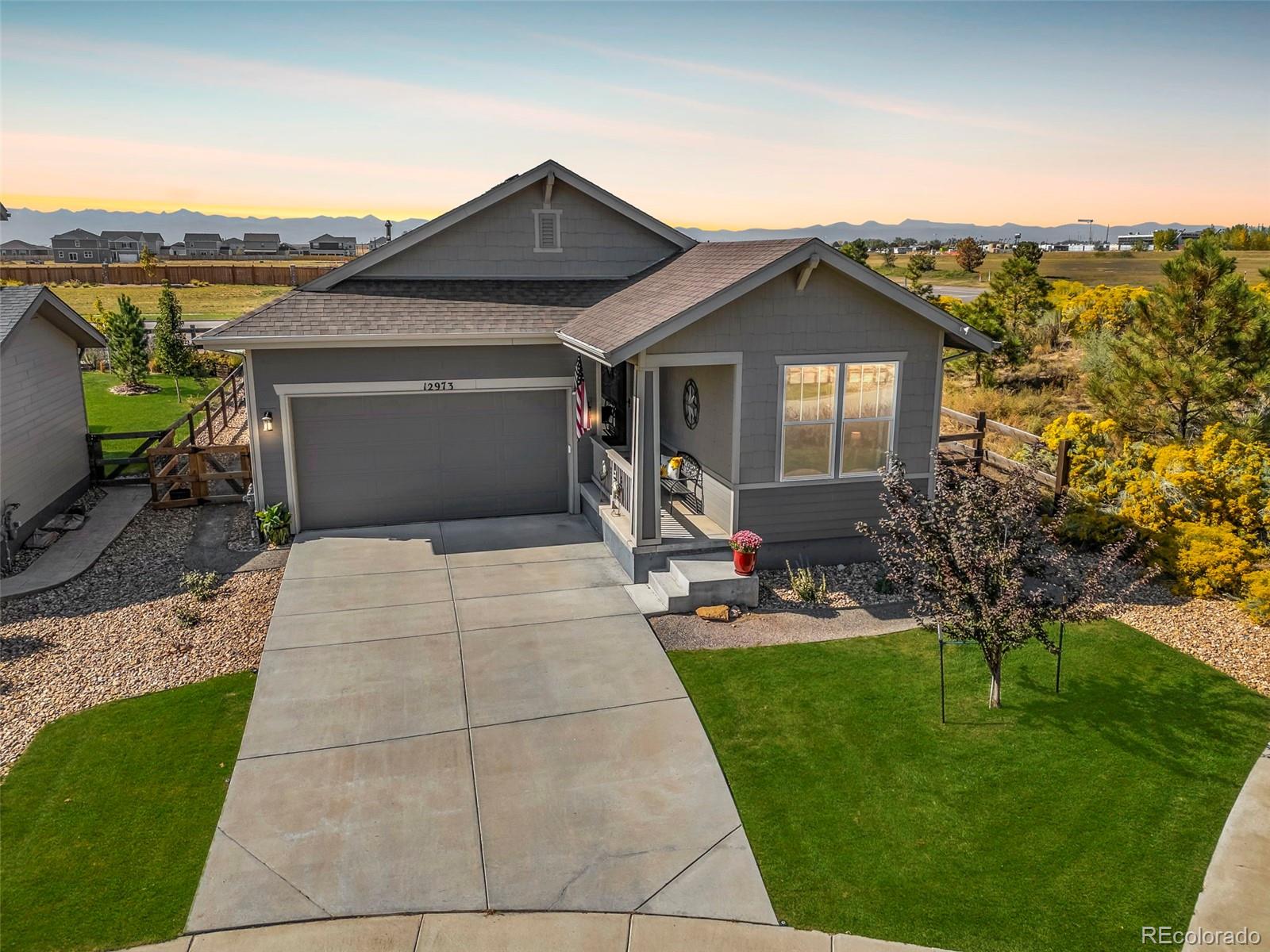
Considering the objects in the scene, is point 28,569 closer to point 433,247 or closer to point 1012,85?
point 433,247

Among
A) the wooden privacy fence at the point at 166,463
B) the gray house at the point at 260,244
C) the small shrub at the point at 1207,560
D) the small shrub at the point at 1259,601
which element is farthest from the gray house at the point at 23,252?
the small shrub at the point at 1259,601

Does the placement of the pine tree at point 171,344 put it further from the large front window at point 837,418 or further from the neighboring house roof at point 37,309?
the large front window at point 837,418

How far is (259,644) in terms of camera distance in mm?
9672

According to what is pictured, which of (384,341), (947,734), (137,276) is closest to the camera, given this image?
(947,734)

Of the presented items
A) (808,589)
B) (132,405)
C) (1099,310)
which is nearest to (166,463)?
(132,405)

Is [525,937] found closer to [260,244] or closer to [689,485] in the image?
[689,485]

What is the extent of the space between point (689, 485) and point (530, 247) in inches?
219

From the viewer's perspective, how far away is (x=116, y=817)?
6602 millimetres

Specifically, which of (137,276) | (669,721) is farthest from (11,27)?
(137,276)

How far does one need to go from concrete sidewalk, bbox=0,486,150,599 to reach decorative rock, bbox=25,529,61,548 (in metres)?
0.09

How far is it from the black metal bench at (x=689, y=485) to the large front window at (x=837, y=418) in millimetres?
1754

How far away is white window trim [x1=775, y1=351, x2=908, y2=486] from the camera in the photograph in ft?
37.0

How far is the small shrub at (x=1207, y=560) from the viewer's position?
35.4 feet

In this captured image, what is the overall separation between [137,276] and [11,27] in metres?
73.7
